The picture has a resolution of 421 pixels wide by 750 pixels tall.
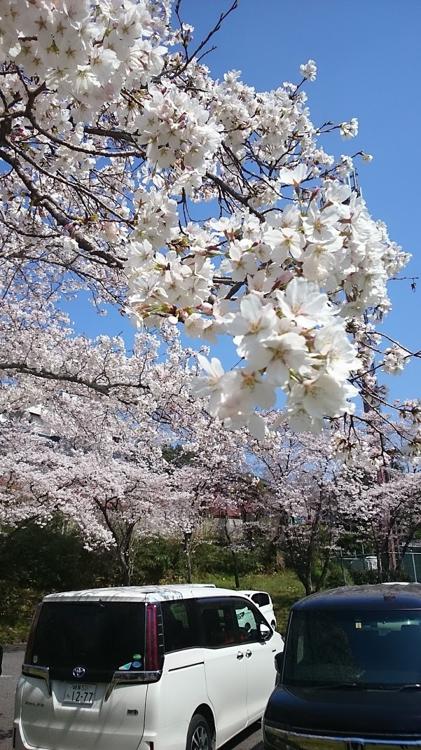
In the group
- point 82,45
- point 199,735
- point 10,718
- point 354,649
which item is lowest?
point 10,718

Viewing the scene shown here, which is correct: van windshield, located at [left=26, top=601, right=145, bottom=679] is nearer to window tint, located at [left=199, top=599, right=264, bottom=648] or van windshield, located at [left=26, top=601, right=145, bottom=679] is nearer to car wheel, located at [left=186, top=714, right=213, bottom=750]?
car wheel, located at [left=186, top=714, right=213, bottom=750]

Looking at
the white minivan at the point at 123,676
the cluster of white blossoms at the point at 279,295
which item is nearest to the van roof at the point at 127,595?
the white minivan at the point at 123,676

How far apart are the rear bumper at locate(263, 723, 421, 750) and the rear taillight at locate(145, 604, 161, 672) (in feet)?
3.15

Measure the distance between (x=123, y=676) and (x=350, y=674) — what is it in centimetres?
154

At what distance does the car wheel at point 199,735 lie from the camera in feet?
14.6

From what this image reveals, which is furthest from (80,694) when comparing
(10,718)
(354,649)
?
(10,718)

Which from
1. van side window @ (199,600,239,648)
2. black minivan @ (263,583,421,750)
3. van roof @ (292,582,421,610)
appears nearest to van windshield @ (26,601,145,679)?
van side window @ (199,600,239,648)

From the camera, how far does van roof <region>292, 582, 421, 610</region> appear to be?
169 inches

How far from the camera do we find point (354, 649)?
4043 millimetres

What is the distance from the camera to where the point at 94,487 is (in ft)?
51.1

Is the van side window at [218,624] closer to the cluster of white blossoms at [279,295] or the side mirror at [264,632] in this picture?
the side mirror at [264,632]

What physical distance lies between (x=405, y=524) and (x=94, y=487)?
367 inches

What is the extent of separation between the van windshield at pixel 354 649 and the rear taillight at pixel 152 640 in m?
0.91

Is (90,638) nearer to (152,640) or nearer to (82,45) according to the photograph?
(152,640)
